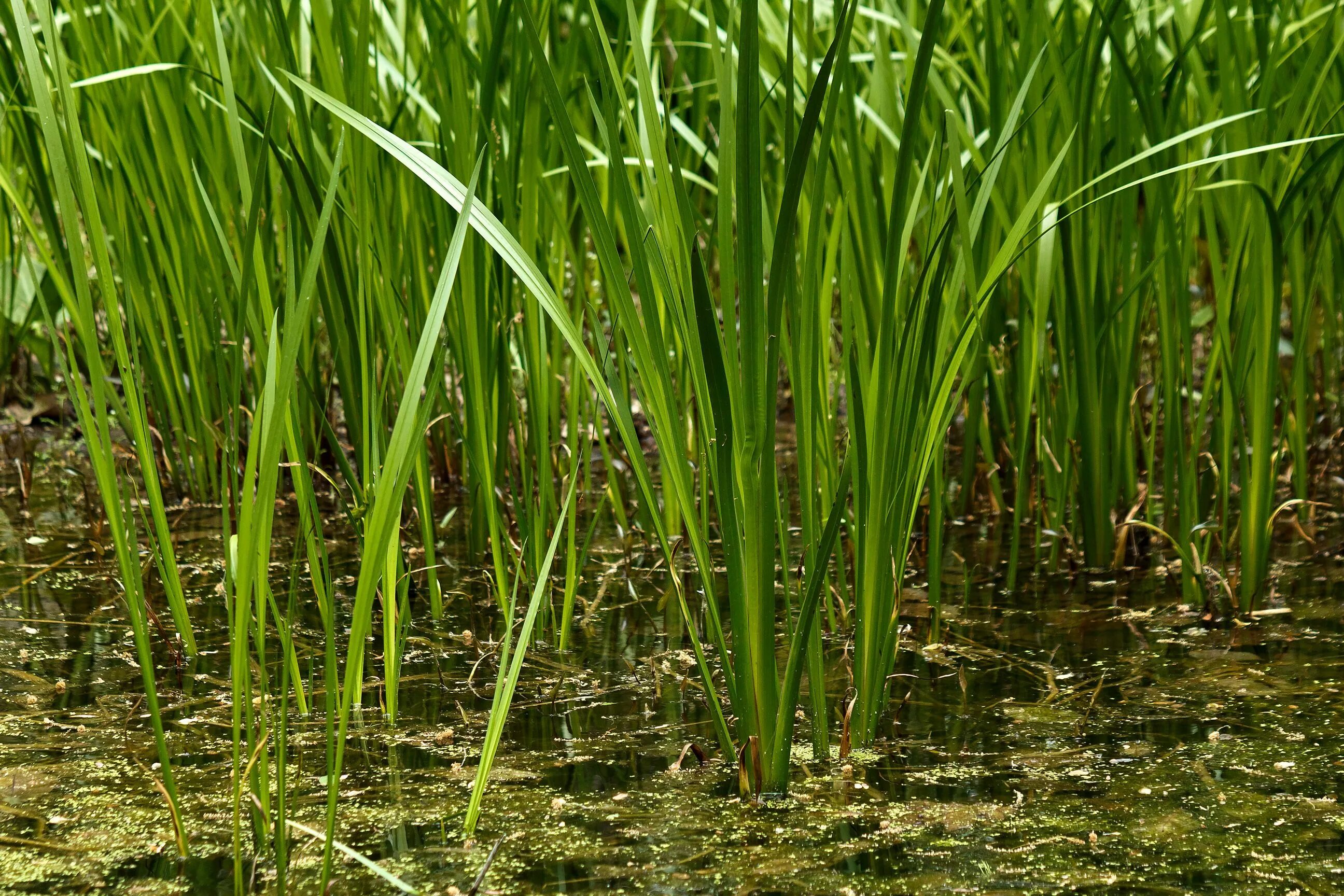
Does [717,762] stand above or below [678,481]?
below

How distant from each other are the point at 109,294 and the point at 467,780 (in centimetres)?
45

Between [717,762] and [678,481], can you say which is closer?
[678,481]

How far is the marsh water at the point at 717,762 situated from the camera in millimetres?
847

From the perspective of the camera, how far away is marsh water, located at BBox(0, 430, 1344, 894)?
0.85 m

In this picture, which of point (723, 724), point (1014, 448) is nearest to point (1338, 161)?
point (1014, 448)

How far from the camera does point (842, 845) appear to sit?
88 cm

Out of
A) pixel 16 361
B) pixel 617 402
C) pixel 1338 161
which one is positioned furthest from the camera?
pixel 16 361

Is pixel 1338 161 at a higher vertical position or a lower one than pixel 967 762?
higher

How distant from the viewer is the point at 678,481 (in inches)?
36.9

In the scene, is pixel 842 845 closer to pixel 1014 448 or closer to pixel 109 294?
pixel 109 294

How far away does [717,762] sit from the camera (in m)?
1.04

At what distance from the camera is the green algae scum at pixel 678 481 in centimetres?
87

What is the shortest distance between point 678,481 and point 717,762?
26 centimetres

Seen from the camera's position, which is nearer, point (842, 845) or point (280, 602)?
point (842, 845)
